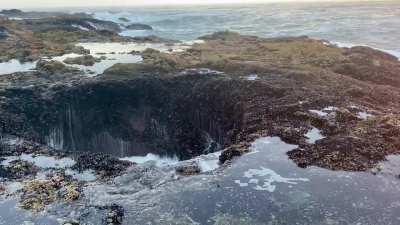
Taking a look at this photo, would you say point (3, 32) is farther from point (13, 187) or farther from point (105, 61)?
Result: point (13, 187)

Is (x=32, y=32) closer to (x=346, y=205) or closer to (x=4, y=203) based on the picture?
(x=4, y=203)

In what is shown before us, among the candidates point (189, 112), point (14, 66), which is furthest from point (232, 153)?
point (14, 66)

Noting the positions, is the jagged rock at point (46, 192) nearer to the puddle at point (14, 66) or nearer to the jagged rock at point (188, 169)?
the jagged rock at point (188, 169)

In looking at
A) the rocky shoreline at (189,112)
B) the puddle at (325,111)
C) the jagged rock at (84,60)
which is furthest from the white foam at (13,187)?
the jagged rock at (84,60)

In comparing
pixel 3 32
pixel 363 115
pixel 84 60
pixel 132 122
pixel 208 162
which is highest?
pixel 3 32

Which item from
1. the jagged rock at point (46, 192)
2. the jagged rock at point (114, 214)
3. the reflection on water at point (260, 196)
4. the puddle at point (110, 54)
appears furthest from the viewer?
the puddle at point (110, 54)

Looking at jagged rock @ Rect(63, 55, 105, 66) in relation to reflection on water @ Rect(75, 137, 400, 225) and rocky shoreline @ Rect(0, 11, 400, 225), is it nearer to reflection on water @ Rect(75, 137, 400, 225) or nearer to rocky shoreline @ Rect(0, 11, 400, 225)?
rocky shoreline @ Rect(0, 11, 400, 225)

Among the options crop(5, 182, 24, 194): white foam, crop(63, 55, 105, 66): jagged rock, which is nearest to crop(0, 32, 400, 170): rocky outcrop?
crop(63, 55, 105, 66): jagged rock
